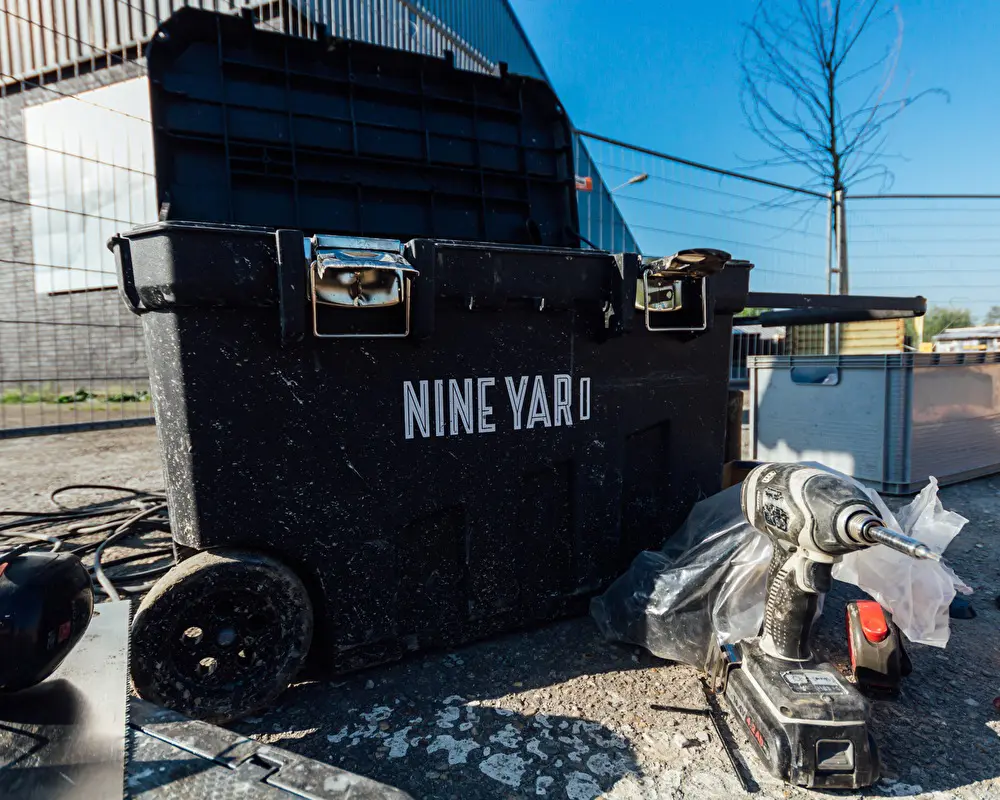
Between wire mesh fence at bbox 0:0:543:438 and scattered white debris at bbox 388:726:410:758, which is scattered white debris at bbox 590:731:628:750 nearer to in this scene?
scattered white debris at bbox 388:726:410:758

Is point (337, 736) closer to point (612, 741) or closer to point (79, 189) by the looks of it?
point (612, 741)

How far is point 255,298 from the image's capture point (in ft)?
4.76

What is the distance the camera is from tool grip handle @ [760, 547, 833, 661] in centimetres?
145

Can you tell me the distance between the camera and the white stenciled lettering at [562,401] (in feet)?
6.24

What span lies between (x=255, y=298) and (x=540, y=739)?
1.27 m

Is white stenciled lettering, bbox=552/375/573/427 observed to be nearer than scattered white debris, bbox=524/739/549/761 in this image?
No

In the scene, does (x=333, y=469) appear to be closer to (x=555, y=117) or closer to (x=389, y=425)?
(x=389, y=425)

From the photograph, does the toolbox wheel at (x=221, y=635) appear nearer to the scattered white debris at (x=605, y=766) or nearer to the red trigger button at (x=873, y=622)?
the scattered white debris at (x=605, y=766)

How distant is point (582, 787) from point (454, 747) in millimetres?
315

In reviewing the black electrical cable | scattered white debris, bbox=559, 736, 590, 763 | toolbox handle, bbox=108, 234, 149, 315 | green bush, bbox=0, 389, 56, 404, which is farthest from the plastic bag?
green bush, bbox=0, 389, 56, 404

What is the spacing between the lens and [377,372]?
163 centimetres

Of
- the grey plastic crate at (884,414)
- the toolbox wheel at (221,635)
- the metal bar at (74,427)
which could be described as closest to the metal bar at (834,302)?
the grey plastic crate at (884,414)

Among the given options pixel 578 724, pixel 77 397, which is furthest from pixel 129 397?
pixel 578 724

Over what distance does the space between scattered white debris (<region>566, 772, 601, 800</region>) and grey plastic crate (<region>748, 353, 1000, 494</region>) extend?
3182 millimetres
